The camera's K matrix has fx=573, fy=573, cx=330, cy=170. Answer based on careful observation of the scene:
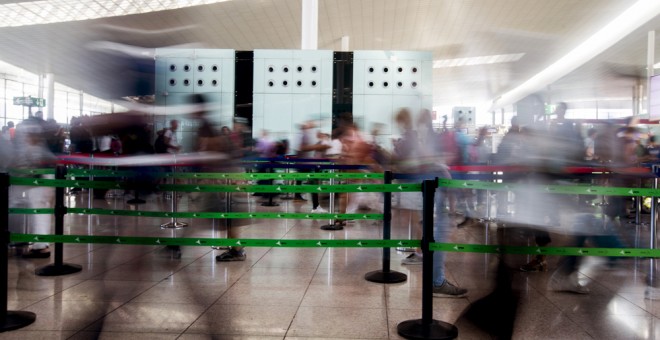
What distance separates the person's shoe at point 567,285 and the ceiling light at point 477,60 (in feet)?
134

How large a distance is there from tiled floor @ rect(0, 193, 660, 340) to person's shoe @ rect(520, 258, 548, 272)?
0.47ft

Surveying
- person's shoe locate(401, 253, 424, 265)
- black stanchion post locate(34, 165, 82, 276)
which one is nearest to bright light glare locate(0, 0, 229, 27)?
black stanchion post locate(34, 165, 82, 276)

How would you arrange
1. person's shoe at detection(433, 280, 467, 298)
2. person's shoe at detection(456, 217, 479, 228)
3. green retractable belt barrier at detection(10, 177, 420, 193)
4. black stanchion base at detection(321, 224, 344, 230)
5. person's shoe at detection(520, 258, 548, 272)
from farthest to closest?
person's shoe at detection(456, 217, 479, 228)
black stanchion base at detection(321, 224, 344, 230)
person's shoe at detection(520, 258, 548, 272)
person's shoe at detection(433, 280, 467, 298)
green retractable belt barrier at detection(10, 177, 420, 193)

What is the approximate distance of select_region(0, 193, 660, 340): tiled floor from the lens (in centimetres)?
419

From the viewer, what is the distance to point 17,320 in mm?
4270

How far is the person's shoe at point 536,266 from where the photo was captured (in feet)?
20.7

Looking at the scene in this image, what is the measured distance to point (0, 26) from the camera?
2961 centimetres

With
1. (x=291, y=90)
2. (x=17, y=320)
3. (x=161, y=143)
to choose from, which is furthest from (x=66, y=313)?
(x=291, y=90)

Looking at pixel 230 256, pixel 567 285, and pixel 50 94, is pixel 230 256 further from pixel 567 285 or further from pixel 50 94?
pixel 50 94

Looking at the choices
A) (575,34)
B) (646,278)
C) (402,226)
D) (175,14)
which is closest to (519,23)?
(575,34)

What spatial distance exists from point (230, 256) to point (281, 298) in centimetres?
197

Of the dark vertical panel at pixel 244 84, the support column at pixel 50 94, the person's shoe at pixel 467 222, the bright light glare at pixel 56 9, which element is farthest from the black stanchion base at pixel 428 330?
the support column at pixel 50 94

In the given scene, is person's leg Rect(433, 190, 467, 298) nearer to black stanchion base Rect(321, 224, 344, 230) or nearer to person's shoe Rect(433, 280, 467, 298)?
person's shoe Rect(433, 280, 467, 298)

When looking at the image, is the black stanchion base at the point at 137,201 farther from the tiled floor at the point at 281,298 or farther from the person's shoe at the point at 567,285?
the person's shoe at the point at 567,285
